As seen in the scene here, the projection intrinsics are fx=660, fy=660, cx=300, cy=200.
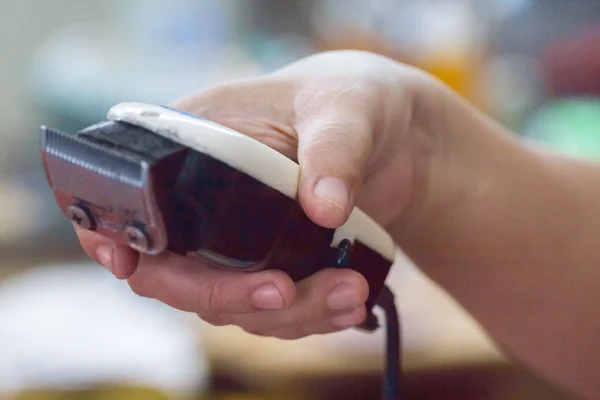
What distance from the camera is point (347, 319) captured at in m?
0.39

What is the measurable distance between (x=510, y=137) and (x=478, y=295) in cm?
15

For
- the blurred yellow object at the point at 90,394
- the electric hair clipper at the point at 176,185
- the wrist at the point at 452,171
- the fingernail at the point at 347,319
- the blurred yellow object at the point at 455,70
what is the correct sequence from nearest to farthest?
the electric hair clipper at the point at 176,185
the fingernail at the point at 347,319
the wrist at the point at 452,171
the blurred yellow object at the point at 90,394
the blurred yellow object at the point at 455,70

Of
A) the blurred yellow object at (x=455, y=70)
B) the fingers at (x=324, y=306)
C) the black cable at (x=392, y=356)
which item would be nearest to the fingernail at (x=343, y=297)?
the fingers at (x=324, y=306)

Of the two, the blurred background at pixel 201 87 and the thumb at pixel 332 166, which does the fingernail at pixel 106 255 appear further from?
the blurred background at pixel 201 87

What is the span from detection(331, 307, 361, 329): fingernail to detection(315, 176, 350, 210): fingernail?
8 centimetres

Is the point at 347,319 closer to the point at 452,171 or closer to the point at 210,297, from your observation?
the point at 210,297

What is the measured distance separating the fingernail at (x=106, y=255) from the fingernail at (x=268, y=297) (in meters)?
0.08

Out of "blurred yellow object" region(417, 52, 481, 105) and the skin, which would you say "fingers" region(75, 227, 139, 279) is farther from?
"blurred yellow object" region(417, 52, 481, 105)

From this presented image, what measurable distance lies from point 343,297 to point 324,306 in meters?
0.01

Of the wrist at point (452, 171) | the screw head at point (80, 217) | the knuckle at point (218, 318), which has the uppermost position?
the wrist at point (452, 171)

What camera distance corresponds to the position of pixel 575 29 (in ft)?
4.23

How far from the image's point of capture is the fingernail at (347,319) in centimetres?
38

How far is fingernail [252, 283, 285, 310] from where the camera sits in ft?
1.10

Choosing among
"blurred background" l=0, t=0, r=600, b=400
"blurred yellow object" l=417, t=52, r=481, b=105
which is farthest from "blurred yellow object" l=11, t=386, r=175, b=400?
"blurred yellow object" l=417, t=52, r=481, b=105
